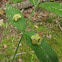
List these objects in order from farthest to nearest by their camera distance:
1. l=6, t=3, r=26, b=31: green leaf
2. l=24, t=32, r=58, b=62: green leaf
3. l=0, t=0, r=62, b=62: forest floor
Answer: l=0, t=0, r=62, b=62: forest floor
l=6, t=3, r=26, b=31: green leaf
l=24, t=32, r=58, b=62: green leaf

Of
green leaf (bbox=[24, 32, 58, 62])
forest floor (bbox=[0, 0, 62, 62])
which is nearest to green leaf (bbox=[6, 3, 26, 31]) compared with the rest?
green leaf (bbox=[24, 32, 58, 62])

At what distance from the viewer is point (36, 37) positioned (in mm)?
726

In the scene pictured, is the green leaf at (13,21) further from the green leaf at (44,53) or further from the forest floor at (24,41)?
the forest floor at (24,41)

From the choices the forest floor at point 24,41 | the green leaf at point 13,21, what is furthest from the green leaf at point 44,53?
the forest floor at point 24,41

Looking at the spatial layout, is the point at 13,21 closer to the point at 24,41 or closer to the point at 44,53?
the point at 44,53

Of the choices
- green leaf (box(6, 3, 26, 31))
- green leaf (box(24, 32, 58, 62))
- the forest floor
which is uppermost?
green leaf (box(6, 3, 26, 31))

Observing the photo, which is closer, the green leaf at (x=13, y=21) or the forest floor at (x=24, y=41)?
the green leaf at (x=13, y=21)

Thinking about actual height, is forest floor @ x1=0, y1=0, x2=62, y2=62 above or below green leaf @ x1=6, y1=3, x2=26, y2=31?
below

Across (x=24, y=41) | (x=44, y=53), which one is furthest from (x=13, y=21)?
(x=24, y=41)

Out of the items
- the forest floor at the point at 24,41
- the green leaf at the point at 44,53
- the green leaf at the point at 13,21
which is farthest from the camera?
the forest floor at the point at 24,41

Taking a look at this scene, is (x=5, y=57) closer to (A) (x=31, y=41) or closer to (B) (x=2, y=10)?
(A) (x=31, y=41)

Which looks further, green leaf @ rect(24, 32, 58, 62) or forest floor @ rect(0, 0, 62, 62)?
forest floor @ rect(0, 0, 62, 62)

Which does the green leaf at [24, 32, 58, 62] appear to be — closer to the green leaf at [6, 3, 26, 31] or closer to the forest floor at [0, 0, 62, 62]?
the green leaf at [6, 3, 26, 31]

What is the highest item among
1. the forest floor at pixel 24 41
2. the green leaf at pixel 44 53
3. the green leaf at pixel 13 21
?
the green leaf at pixel 13 21
